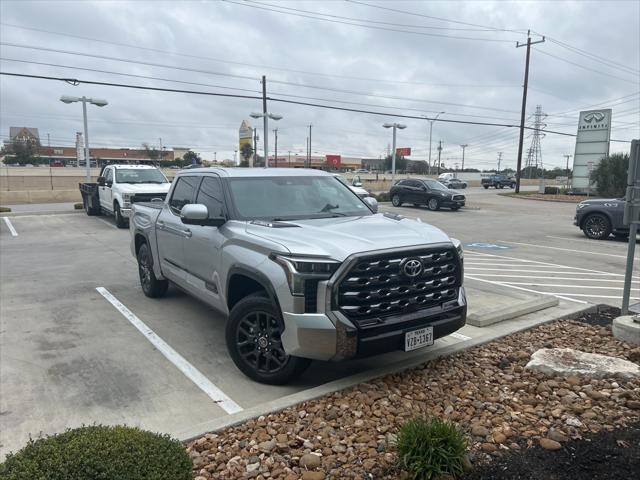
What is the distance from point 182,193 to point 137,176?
11.1 m

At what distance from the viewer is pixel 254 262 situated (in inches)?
162

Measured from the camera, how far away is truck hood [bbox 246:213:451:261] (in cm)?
379

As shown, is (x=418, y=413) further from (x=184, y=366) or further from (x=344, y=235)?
(x=184, y=366)

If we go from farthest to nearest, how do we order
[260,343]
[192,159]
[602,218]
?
[602,218], [192,159], [260,343]

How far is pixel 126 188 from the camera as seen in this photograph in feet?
50.3

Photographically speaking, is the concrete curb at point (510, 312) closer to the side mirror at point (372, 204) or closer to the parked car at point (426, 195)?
the side mirror at point (372, 204)

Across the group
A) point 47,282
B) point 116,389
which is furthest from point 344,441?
point 47,282

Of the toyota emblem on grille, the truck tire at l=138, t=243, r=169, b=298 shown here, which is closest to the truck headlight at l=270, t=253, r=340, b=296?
the toyota emblem on grille

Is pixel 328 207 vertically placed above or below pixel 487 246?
above

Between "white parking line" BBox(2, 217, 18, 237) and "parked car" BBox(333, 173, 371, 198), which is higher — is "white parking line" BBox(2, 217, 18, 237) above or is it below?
below

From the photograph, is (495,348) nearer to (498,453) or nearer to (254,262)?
(498,453)

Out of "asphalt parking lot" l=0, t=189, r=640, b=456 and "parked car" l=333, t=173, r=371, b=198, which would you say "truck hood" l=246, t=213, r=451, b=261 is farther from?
"parked car" l=333, t=173, r=371, b=198

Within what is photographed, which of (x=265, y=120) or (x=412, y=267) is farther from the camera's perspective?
(x=265, y=120)

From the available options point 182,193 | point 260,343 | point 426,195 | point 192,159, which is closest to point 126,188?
point 192,159
